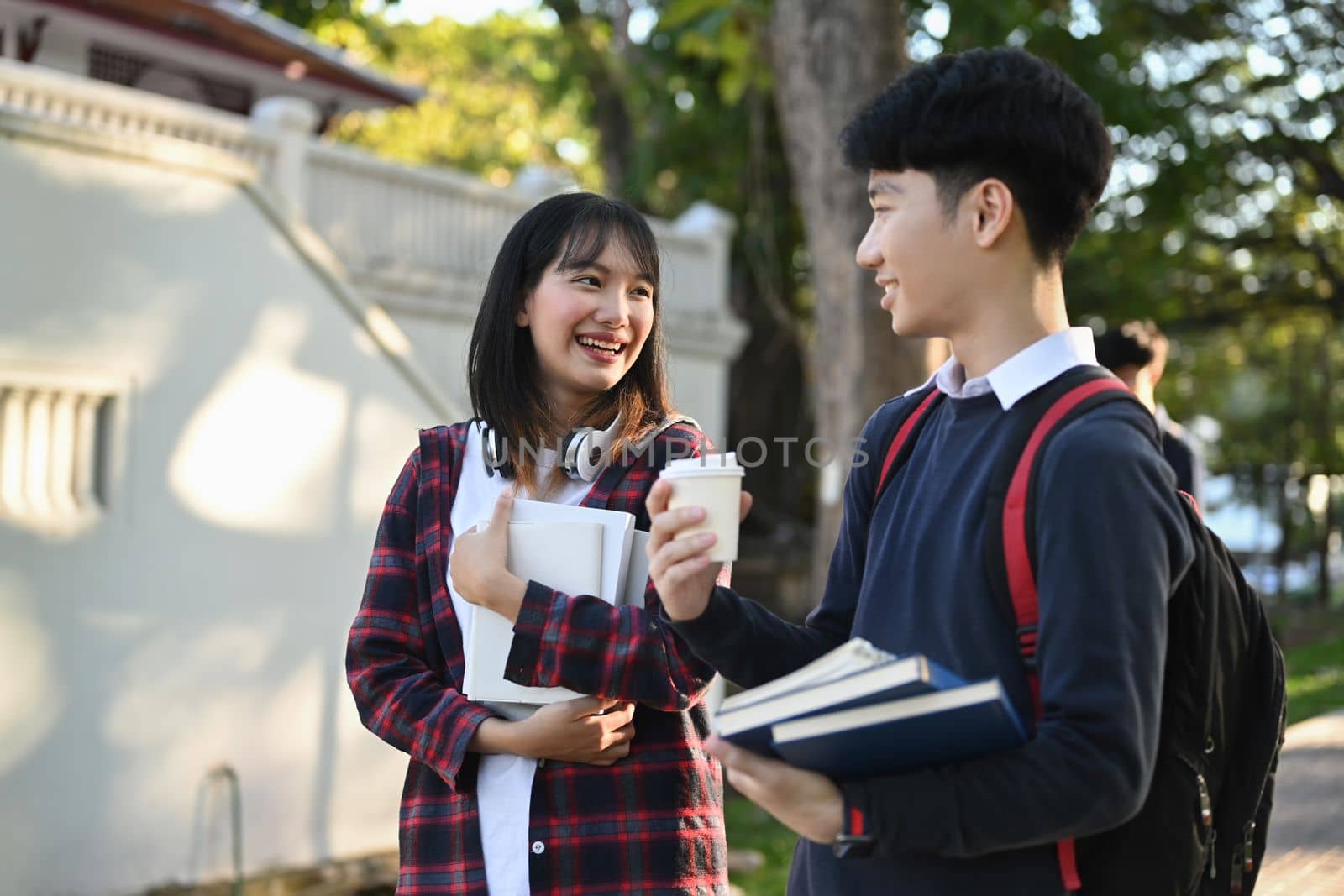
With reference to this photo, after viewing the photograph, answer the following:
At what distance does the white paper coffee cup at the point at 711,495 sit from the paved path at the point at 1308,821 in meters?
4.21

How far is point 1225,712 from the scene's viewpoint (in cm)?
158

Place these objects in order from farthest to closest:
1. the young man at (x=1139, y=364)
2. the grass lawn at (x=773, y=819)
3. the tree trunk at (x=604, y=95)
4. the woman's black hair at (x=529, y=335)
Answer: the tree trunk at (x=604, y=95), the grass lawn at (x=773, y=819), the young man at (x=1139, y=364), the woman's black hair at (x=529, y=335)

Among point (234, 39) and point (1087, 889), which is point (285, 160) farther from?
point (1087, 889)

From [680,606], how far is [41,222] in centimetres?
522

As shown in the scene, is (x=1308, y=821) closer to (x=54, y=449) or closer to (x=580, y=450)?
(x=580, y=450)

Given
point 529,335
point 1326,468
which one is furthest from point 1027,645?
point 1326,468

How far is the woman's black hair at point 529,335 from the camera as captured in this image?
2359 millimetres

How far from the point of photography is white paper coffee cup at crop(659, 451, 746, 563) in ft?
5.41

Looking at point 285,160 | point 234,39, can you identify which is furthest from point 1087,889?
point 234,39

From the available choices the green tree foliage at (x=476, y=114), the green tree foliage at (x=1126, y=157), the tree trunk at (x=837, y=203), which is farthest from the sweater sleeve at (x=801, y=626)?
the green tree foliage at (x=476, y=114)

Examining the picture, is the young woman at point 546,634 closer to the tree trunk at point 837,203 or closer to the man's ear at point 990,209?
the man's ear at point 990,209

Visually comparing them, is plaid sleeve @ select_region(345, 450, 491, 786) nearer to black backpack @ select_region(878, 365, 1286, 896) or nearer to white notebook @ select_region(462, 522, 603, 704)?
white notebook @ select_region(462, 522, 603, 704)

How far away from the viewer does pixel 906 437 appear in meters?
1.81

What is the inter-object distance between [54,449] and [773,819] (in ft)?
18.9
